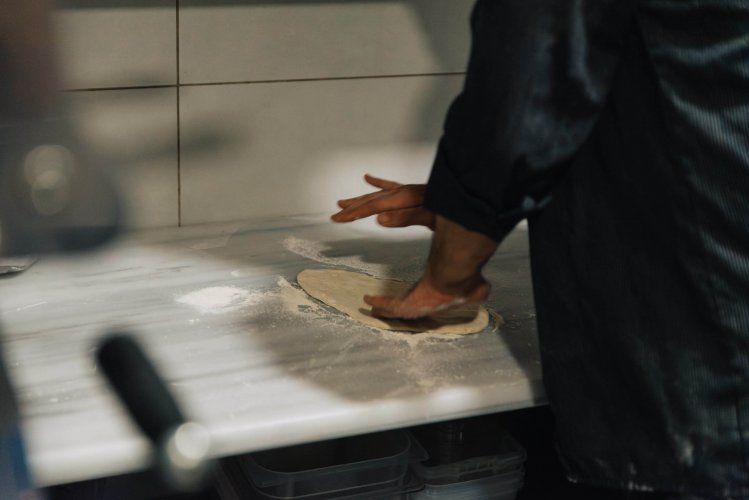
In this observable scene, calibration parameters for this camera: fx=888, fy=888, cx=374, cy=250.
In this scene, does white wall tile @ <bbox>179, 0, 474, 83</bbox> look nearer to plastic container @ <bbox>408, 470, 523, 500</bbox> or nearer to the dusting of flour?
the dusting of flour

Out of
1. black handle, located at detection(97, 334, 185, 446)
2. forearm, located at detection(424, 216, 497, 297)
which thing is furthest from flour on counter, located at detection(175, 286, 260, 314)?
black handle, located at detection(97, 334, 185, 446)

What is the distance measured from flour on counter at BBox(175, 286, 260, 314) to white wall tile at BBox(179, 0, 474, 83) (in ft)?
1.20

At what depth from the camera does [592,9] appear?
753 millimetres

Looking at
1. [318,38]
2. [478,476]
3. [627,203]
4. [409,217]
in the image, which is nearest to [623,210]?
[627,203]

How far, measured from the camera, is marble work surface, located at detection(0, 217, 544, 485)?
35.8 inches

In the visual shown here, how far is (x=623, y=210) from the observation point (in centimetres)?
87

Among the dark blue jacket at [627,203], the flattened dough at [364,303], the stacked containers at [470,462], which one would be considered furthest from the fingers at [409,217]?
the stacked containers at [470,462]

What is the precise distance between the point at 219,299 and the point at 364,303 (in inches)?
7.7

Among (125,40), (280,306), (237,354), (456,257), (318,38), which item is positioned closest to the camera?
(456,257)

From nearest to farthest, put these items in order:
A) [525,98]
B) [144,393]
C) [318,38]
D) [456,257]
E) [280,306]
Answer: [144,393]
[525,98]
[456,257]
[280,306]
[318,38]

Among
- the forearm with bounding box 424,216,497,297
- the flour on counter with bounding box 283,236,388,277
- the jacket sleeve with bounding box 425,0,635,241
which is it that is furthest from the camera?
the flour on counter with bounding box 283,236,388,277

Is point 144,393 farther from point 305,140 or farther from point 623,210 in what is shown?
Result: point 305,140

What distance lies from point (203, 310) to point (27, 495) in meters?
0.62

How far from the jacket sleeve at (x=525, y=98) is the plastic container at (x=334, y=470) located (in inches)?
17.6
